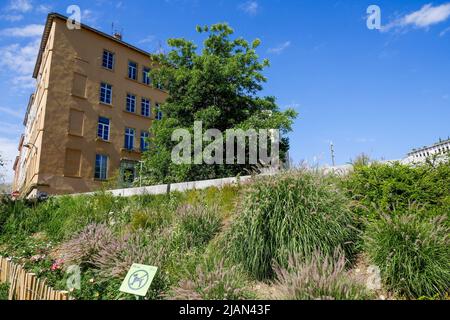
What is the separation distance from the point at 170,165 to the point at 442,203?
36.1 feet

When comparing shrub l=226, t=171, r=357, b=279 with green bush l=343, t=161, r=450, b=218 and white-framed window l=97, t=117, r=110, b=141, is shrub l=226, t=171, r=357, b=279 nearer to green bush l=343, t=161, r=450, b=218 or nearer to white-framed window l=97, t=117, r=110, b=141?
green bush l=343, t=161, r=450, b=218

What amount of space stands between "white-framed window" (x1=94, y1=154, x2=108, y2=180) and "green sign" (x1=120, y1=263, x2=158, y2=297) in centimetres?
1790

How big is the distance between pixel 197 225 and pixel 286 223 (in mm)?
1987

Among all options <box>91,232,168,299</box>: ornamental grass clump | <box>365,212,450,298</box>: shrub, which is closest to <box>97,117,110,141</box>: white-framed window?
<box>91,232,168,299</box>: ornamental grass clump

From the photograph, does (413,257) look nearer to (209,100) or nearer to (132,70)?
(209,100)

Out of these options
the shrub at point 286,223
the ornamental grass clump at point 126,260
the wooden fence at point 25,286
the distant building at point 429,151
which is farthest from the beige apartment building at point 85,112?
the shrub at point 286,223

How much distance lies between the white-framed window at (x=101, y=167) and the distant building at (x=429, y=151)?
17517 millimetres

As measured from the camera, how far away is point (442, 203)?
4.81m

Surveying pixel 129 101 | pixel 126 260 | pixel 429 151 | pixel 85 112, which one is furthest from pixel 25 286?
pixel 129 101

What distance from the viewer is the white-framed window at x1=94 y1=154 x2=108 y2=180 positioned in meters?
20.2

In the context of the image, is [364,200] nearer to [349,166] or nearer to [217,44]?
[349,166]

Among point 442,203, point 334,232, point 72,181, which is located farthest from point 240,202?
point 72,181

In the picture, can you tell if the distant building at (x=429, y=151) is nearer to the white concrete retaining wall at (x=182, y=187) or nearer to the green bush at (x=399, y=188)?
the green bush at (x=399, y=188)

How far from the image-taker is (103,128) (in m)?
21.1
